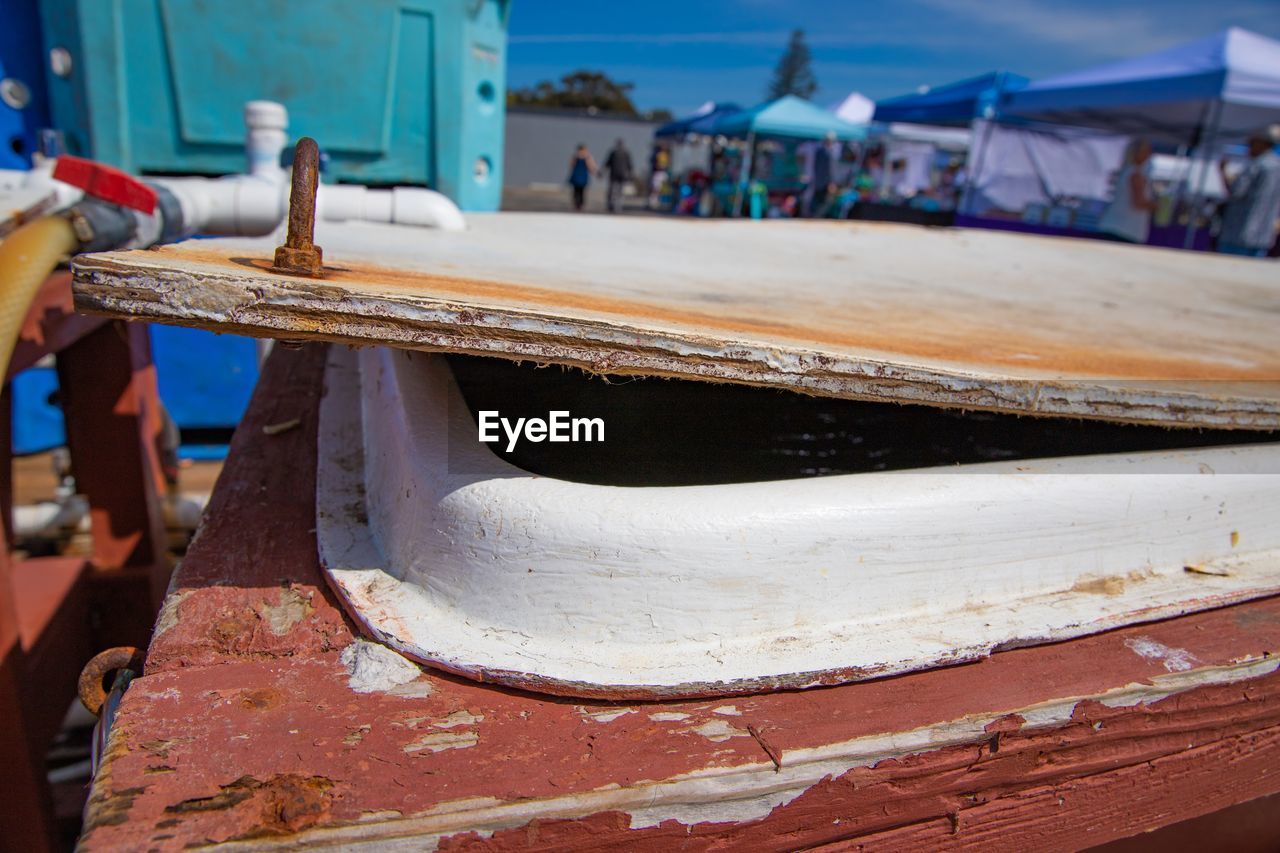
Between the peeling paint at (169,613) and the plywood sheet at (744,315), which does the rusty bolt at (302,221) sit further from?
the peeling paint at (169,613)

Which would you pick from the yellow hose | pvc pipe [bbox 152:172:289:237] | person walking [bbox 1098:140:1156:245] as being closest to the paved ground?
person walking [bbox 1098:140:1156:245]

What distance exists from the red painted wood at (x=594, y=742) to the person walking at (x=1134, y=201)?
31.3 ft

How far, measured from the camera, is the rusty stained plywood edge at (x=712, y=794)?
646 mm

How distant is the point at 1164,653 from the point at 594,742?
701 millimetres

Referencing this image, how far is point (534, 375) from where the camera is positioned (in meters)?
1.12

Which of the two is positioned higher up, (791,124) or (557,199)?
(791,124)

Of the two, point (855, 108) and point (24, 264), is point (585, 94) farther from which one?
point (24, 264)

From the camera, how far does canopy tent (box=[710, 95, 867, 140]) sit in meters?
14.1

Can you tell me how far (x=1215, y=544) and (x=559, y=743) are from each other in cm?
93

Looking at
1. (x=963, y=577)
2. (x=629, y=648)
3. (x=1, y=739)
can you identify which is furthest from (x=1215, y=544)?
(x=1, y=739)

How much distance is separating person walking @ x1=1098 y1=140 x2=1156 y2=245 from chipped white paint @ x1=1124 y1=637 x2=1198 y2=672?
9632 millimetres

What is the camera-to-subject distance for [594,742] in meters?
0.75

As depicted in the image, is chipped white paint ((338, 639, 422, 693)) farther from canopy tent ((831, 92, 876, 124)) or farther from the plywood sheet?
canopy tent ((831, 92, 876, 124))

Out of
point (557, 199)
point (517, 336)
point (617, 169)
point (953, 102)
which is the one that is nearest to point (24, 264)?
point (517, 336)
